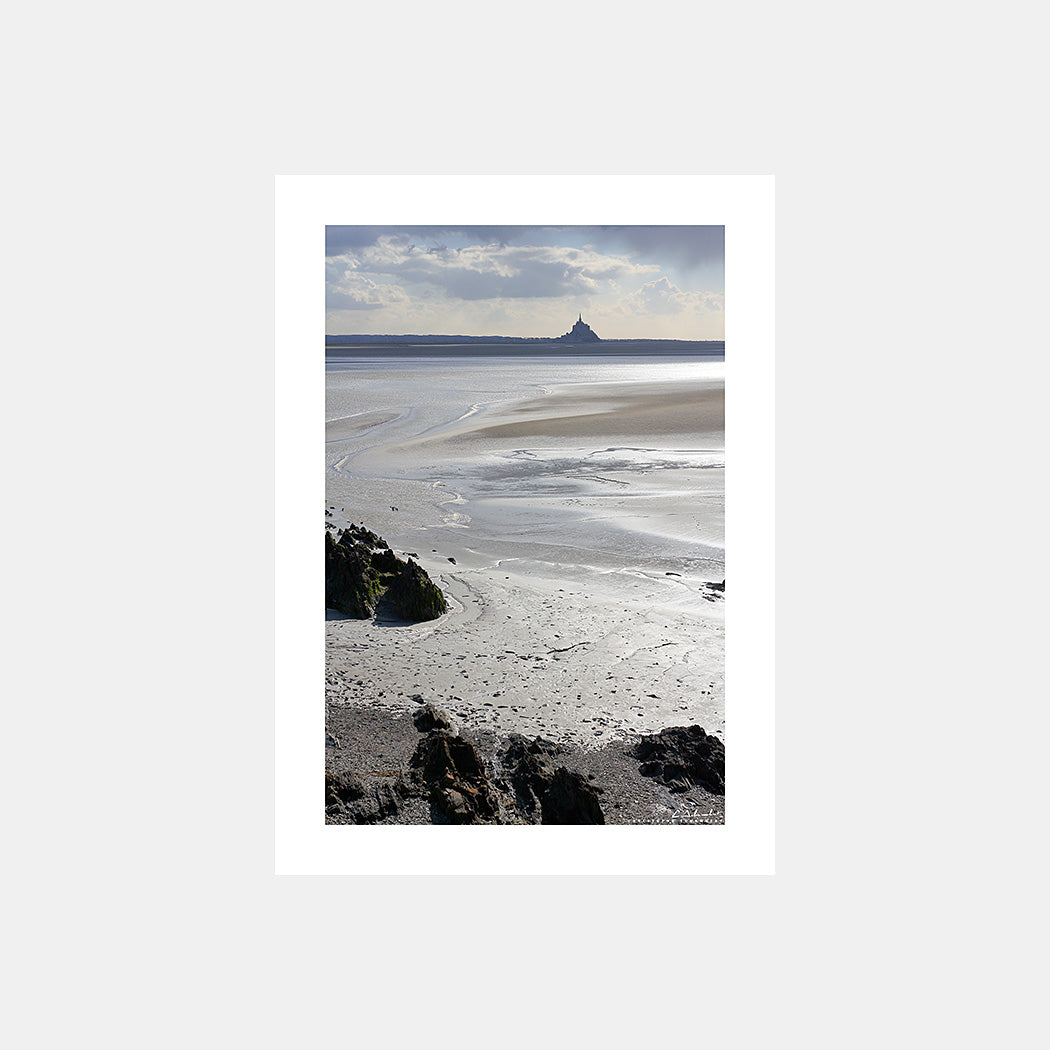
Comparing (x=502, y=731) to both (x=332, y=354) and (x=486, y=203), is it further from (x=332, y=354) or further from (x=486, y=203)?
(x=486, y=203)

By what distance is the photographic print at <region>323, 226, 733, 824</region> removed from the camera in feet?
9.95

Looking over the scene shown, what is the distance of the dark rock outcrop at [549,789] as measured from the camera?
9.60 ft

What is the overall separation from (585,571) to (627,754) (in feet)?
3.84

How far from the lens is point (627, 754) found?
3104 mm

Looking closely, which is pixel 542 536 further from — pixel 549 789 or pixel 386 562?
pixel 549 789

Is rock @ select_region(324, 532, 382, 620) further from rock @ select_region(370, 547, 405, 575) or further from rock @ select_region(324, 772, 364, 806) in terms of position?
rock @ select_region(324, 772, 364, 806)

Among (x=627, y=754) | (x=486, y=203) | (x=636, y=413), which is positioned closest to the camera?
(x=486, y=203)

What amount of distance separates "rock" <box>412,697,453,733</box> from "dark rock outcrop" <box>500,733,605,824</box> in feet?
1.00

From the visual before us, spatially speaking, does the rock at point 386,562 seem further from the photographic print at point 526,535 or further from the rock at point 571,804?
the rock at point 571,804

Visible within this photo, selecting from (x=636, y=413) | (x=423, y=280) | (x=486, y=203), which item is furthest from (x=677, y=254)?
(x=636, y=413)

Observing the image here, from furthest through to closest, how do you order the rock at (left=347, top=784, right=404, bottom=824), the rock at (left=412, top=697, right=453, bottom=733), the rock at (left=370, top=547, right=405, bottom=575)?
the rock at (left=370, top=547, right=405, bottom=575)
the rock at (left=412, top=697, right=453, bottom=733)
the rock at (left=347, top=784, right=404, bottom=824)

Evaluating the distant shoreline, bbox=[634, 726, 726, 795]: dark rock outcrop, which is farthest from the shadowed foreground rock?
bbox=[634, 726, 726, 795]: dark rock outcrop
